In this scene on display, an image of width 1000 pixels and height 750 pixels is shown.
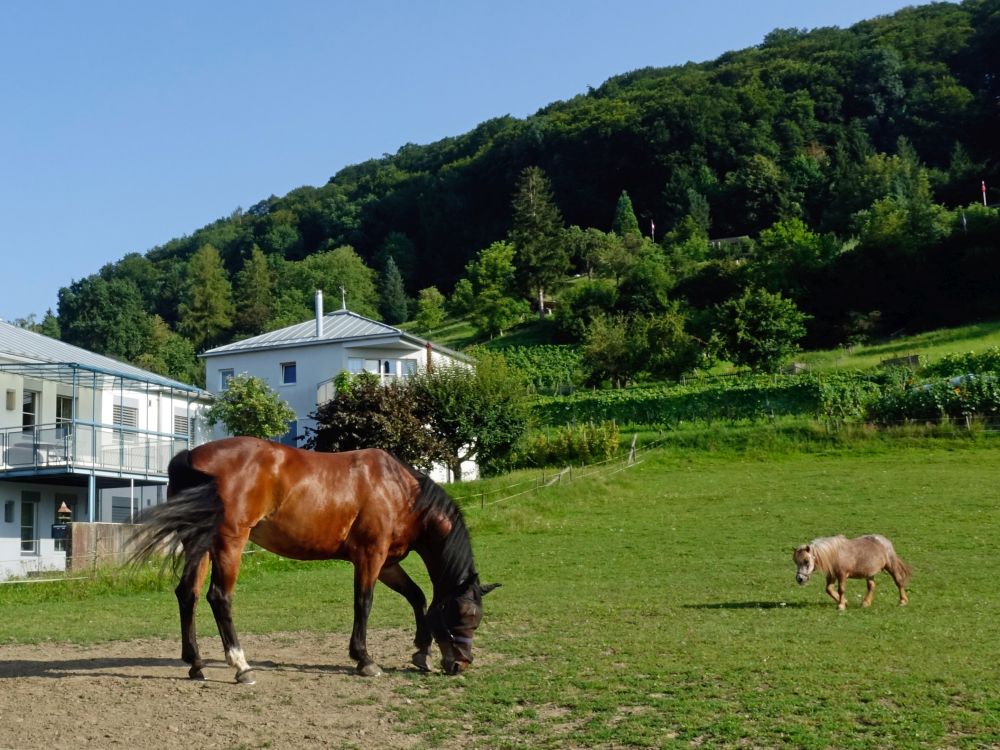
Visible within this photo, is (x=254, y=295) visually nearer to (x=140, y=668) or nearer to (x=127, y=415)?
(x=127, y=415)

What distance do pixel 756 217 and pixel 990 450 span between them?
340 feet

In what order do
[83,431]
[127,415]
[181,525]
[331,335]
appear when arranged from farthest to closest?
[331,335] → [127,415] → [83,431] → [181,525]

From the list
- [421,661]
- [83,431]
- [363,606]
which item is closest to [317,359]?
[83,431]

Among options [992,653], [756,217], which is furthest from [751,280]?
[992,653]

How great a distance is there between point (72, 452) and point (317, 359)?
23.5m

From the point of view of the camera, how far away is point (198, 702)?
9.93 m

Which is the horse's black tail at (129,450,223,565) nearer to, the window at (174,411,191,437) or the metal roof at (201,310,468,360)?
the window at (174,411,191,437)

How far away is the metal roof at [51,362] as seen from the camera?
34.2 m

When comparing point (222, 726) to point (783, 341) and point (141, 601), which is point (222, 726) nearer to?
point (141, 601)

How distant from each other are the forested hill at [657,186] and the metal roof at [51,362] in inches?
2541

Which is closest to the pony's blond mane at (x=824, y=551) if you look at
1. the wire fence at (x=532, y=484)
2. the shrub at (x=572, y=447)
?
the wire fence at (x=532, y=484)

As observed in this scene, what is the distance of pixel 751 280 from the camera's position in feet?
316

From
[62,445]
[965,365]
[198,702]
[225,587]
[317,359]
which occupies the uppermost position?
[317,359]

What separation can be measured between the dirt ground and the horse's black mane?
116cm
